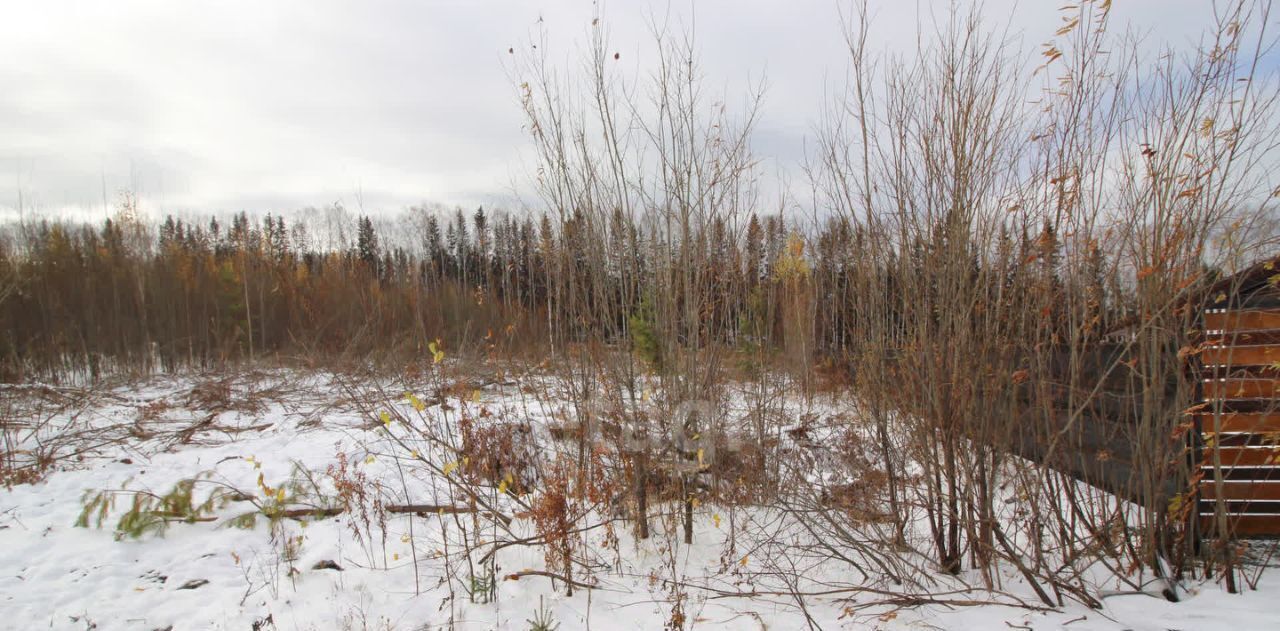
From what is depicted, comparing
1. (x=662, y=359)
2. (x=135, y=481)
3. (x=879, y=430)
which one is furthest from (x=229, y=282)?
(x=879, y=430)

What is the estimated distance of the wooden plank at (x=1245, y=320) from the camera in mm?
2965

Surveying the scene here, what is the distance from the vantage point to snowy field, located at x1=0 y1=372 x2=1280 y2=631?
10.2ft

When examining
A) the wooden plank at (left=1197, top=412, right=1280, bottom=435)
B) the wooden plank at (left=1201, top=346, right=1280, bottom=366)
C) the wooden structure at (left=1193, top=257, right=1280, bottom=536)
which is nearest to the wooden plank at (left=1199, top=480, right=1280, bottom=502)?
the wooden structure at (left=1193, top=257, right=1280, bottom=536)

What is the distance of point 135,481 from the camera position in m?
5.09

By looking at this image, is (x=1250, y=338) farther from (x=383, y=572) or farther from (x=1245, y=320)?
(x=383, y=572)

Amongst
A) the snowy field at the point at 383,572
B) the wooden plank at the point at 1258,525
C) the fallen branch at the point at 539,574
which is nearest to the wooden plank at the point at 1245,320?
the wooden plank at the point at 1258,525

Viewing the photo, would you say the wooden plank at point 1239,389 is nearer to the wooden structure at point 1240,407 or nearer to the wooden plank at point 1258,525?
the wooden structure at point 1240,407

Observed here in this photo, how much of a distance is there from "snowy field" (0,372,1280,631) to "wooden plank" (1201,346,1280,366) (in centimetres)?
113

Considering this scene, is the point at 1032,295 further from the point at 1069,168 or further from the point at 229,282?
the point at 229,282

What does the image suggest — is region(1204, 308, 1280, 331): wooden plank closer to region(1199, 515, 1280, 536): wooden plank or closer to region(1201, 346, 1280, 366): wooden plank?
region(1201, 346, 1280, 366): wooden plank

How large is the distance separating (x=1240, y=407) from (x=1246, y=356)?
1.02 feet

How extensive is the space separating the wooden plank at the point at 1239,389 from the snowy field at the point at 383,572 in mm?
958

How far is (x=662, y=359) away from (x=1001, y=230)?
2.17 metres

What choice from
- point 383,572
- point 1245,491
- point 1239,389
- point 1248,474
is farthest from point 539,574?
point 1248,474
